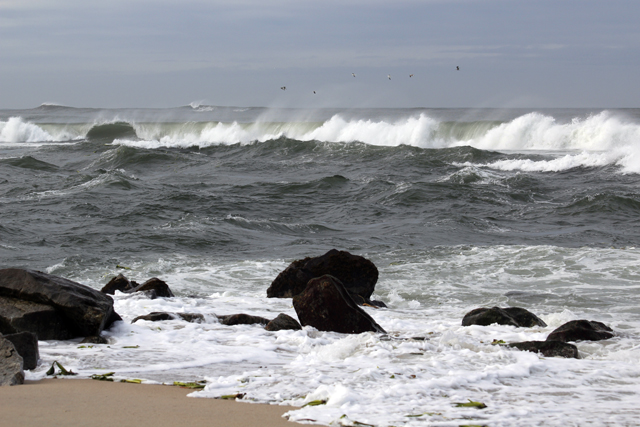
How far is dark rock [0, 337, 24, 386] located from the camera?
13.7 ft

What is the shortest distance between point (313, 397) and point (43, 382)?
181cm

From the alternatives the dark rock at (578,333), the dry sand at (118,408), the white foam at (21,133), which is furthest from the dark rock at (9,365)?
the white foam at (21,133)

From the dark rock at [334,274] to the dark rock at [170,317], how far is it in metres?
1.89

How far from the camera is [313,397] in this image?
13.4 feet

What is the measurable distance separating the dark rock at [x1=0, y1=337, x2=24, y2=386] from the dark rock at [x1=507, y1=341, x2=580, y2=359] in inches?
149

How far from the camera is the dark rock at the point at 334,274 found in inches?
332

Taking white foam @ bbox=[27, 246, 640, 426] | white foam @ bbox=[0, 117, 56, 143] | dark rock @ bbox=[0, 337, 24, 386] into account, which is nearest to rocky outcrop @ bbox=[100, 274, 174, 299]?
white foam @ bbox=[27, 246, 640, 426]

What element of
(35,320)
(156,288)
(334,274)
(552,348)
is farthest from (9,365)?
(334,274)

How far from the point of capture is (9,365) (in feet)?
14.1

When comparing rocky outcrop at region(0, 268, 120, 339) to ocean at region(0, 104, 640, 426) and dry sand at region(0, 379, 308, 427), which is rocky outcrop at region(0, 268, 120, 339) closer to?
ocean at region(0, 104, 640, 426)

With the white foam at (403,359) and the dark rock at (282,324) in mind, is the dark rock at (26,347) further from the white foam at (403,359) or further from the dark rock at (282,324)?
the dark rock at (282,324)

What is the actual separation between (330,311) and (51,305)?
2.47 m

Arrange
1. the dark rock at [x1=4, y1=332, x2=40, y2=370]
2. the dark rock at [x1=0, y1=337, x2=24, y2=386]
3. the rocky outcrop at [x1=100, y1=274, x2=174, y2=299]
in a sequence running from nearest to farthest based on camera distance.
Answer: the dark rock at [x1=0, y1=337, x2=24, y2=386], the dark rock at [x1=4, y1=332, x2=40, y2=370], the rocky outcrop at [x1=100, y1=274, x2=174, y2=299]

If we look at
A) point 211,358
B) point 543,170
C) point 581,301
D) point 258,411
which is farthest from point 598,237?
point 543,170
